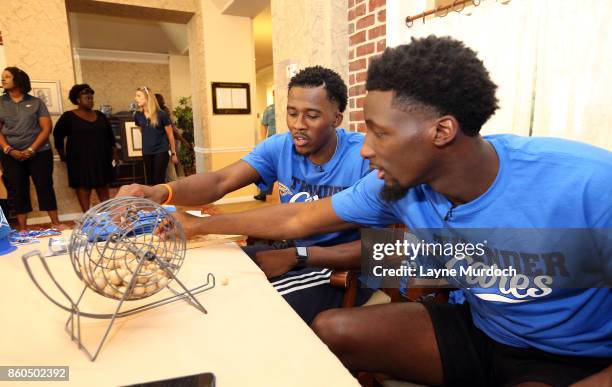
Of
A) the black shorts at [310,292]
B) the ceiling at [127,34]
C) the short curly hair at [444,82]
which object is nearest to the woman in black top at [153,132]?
the ceiling at [127,34]

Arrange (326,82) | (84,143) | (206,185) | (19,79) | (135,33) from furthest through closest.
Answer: (135,33) < (84,143) < (19,79) < (206,185) < (326,82)

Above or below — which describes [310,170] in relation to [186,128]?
below

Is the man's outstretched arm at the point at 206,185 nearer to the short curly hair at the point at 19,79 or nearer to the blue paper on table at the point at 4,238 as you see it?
the blue paper on table at the point at 4,238

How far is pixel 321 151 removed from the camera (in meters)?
1.60

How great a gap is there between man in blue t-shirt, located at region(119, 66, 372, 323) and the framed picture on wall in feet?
13.1

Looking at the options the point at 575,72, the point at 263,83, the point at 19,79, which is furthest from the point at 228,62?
the point at 263,83

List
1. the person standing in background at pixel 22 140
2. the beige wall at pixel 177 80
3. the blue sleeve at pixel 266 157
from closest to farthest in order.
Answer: the blue sleeve at pixel 266 157
the person standing in background at pixel 22 140
the beige wall at pixel 177 80

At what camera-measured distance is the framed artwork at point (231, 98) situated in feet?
17.6

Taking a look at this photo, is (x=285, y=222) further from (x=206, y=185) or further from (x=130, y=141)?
(x=130, y=141)

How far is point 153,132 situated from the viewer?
14.7 ft

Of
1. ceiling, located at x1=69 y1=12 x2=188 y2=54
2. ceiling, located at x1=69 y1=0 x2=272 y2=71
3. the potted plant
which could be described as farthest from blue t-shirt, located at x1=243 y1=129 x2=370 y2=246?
the potted plant

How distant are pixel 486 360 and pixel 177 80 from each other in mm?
9763

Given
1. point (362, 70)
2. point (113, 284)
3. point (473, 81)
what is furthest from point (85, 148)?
point (473, 81)

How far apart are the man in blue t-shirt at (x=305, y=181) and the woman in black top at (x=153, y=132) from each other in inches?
122
